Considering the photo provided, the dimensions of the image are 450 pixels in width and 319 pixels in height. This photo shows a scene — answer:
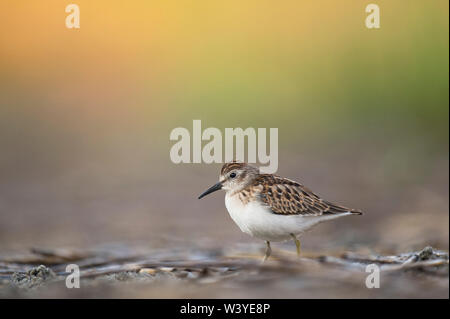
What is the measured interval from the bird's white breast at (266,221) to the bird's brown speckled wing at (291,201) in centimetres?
6

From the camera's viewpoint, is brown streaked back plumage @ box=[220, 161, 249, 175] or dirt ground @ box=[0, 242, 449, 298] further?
brown streaked back plumage @ box=[220, 161, 249, 175]

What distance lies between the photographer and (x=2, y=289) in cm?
619

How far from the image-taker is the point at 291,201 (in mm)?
6844

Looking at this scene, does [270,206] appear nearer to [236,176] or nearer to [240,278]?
[236,176]

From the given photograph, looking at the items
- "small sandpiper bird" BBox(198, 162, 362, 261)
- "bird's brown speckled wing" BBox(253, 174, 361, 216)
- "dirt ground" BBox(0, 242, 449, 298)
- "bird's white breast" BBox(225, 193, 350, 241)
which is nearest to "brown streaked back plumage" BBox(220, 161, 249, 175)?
"small sandpiper bird" BBox(198, 162, 362, 261)

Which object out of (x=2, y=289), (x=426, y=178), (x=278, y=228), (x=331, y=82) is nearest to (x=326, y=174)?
(x=426, y=178)

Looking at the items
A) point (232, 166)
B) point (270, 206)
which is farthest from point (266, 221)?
point (232, 166)

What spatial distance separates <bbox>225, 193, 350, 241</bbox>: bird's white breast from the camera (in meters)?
6.52

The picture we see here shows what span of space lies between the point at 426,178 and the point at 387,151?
1.84m

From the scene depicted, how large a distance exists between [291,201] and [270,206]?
26cm

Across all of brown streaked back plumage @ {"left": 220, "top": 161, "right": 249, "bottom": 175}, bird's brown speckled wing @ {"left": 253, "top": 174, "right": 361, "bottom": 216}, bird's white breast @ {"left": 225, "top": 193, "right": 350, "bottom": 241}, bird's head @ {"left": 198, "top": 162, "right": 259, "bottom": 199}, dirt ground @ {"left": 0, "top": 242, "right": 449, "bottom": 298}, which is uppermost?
brown streaked back plumage @ {"left": 220, "top": 161, "right": 249, "bottom": 175}

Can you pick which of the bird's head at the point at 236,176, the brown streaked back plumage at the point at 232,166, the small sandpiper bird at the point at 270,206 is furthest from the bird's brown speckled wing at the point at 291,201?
the brown streaked back plumage at the point at 232,166

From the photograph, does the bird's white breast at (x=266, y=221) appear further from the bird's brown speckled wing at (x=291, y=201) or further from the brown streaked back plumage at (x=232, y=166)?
the brown streaked back plumage at (x=232, y=166)

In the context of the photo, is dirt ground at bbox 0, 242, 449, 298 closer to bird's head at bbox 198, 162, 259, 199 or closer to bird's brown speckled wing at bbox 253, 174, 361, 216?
bird's brown speckled wing at bbox 253, 174, 361, 216
